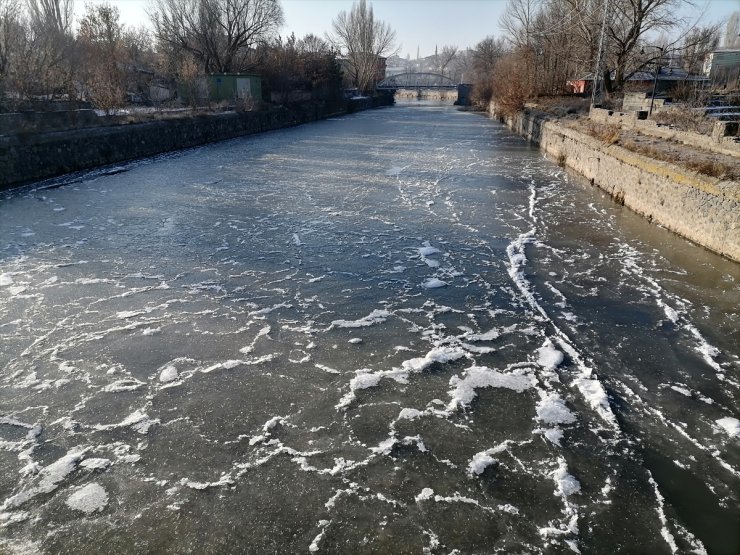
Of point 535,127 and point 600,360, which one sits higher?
point 535,127

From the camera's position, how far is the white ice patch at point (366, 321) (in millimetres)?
6328

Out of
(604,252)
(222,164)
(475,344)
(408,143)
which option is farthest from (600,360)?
(408,143)

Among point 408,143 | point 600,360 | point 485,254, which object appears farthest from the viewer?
point 408,143

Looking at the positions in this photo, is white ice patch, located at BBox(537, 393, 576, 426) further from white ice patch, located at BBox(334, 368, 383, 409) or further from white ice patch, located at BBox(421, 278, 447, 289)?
white ice patch, located at BBox(421, 278, 447, 289)

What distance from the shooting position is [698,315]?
21.8 feet

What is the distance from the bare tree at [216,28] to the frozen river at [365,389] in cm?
2888

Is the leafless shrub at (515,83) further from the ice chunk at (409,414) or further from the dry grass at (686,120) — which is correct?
the ice chunk at (409,414)

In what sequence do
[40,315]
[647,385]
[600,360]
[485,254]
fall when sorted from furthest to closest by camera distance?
1. [485,254]
2. [40,315]
3. [600,360]
4. [647,385]

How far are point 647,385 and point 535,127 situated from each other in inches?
904

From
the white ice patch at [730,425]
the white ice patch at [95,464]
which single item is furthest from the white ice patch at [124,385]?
the white ice patch at [730,425]

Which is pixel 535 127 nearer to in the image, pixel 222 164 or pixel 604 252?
pixel 222 164

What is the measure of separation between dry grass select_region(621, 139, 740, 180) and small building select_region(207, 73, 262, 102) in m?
25.1

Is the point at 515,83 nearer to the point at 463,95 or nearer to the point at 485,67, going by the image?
the point at 485,67

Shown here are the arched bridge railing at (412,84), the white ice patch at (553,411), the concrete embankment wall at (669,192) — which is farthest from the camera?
the arched bridge railing at (412,84)
